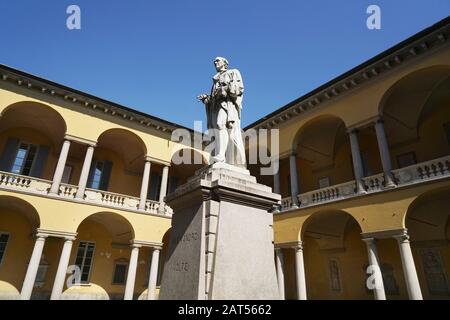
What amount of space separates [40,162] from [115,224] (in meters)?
5.71

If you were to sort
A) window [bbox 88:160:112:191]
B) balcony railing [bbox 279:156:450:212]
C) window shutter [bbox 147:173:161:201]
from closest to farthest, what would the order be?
balcony railing [bbox 279:156:450:212], window [bbox 88:160:112:191], window shutter [bbox 147:173:161:201]

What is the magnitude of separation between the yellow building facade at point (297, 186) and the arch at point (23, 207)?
15 centimetres

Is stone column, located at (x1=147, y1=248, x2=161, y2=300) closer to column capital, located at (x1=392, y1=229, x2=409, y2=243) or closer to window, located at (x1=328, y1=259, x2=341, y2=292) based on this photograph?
window, located at (x1=328, y1=259, x2=341, y2=292)

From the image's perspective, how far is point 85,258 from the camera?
1675cm

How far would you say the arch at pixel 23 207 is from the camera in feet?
42.3

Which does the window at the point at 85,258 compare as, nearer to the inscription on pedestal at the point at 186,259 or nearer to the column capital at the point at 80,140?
the column capital at the point at 80,140

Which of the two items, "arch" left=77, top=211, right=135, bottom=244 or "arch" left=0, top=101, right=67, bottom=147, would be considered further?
"arch" left=77, top=211, right=135, bottom=244

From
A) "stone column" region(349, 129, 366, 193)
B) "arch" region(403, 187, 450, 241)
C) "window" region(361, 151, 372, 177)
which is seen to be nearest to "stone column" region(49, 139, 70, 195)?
"stone column" region(349, 129, 366, 193)

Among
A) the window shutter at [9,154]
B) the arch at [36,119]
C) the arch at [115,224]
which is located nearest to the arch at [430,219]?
the arch at [115,224]

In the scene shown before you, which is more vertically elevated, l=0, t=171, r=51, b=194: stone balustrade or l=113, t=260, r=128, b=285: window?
l=0, t=171, r=51, b=194: stone balustrade

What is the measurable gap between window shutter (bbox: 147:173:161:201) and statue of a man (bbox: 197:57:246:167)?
603 inches

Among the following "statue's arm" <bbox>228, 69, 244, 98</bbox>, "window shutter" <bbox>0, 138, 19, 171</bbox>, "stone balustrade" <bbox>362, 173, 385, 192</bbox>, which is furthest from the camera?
"window shutter" <bbox>0, 138, 19, 171</bbox>

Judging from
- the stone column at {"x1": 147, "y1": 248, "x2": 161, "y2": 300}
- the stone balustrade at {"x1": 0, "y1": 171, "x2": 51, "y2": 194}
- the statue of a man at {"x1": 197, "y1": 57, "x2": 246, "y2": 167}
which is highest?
the stone balustrade at {"x1": 0, "y1": 171, "x2": 51, "y2": 194}

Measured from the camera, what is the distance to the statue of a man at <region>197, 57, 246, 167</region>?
4711 millimetres
